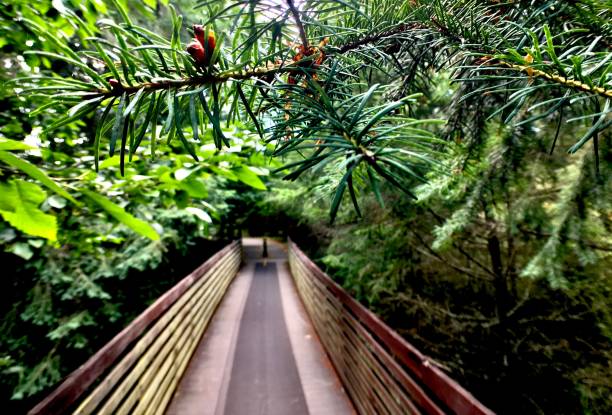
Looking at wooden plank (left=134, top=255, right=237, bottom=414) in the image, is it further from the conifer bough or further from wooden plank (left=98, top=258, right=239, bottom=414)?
the conifer bough

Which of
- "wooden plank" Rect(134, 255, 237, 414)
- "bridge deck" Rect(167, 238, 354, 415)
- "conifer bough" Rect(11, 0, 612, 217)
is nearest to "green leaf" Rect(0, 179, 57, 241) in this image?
"conifer bough" Rect(11, 0, 612, 217)

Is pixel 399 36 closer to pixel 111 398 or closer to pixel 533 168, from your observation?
pixel 533 168

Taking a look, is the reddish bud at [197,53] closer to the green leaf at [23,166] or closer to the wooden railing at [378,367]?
the green leaf at [23,166]

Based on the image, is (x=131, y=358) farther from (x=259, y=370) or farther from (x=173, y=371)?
(x=259, y=370)

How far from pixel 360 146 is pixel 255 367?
4.11 m

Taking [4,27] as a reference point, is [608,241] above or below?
below

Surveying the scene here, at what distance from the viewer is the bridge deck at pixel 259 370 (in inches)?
118

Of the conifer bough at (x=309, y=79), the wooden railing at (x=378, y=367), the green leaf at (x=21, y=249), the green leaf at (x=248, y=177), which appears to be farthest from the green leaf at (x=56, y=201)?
the wooden railing at (x=378, y=367)

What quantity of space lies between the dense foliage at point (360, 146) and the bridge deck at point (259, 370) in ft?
4.53

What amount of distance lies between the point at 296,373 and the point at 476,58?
3.85m

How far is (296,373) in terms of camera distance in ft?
11.9

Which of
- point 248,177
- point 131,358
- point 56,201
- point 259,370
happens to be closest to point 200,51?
point 248,177

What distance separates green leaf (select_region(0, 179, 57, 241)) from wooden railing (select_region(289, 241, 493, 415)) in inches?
61.1

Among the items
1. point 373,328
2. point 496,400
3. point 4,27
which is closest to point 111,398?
point 373,328
